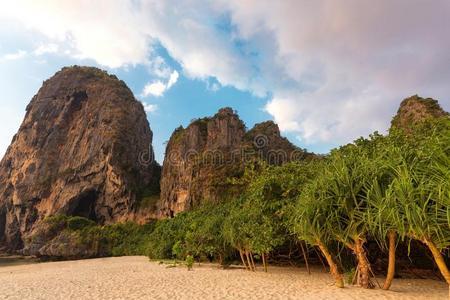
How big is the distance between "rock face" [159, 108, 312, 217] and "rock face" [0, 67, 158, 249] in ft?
45.4

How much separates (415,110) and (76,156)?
71469 millimetres

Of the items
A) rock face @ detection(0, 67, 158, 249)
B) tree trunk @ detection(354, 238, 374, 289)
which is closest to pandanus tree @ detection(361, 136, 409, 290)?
tree trunk @ detection(354, 238, 374, 289)

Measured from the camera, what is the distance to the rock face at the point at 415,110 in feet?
106

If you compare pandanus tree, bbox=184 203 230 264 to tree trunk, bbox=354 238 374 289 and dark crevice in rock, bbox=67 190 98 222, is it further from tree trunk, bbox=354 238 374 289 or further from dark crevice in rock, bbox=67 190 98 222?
dark crevice in rock, bbox=67 190 98 222

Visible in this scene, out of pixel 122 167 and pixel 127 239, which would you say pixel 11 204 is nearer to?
pixel 122 167

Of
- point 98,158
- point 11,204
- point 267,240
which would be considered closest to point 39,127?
point 11,204

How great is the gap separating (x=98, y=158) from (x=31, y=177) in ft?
64.4

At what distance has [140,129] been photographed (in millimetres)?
84750

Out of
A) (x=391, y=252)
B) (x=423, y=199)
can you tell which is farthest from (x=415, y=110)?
(x=423, y=199)

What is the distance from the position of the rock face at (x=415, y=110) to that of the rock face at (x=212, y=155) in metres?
21.1

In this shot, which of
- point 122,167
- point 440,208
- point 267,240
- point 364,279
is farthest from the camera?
point 122,167

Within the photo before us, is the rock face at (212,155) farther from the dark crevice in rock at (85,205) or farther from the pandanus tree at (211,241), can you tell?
the pandanus tree at (211,241)

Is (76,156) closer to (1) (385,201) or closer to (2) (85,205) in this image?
(2) (85,205)

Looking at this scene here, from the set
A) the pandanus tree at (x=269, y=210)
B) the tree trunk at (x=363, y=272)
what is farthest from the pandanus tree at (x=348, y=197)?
the pandanus tree at (x=269, y=210)
